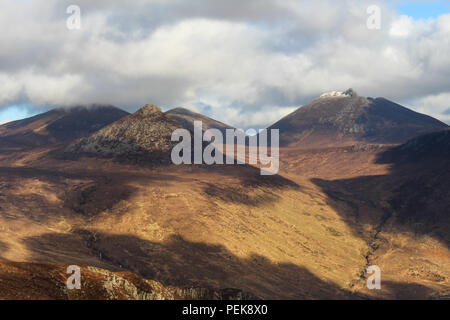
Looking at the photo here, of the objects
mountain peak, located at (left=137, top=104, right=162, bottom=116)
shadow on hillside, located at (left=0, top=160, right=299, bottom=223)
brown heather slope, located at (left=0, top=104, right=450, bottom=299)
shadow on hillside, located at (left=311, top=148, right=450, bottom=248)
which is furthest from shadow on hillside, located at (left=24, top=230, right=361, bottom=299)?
mountain peak, located at (left=137, top=104, right=162, bottom=116)

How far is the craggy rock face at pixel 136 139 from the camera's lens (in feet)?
495

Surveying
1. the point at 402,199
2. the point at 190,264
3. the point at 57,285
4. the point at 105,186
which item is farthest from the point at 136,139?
the point at 57,285

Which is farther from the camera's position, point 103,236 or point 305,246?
point 305,246

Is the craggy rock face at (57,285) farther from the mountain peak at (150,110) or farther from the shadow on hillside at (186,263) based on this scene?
the mountain peak at (150,110)

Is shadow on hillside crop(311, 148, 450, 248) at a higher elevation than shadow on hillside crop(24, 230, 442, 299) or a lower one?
higher

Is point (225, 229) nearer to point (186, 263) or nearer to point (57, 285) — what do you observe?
point (186, 263)

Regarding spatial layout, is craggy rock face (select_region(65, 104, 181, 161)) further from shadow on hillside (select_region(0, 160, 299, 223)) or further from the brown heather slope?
shadow on hillside (select_region(0, 160, 299, 223))

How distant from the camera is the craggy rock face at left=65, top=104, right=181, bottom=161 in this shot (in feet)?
495

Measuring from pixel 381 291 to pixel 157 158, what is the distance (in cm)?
8385

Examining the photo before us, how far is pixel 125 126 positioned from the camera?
163250mm

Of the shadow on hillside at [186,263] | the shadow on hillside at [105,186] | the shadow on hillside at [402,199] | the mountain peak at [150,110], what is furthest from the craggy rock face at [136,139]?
the shadow on hillside at [402,199]
